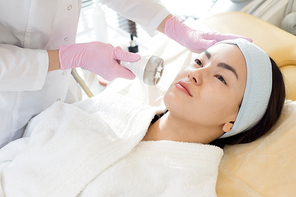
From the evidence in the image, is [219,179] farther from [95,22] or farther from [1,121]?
[95,22]

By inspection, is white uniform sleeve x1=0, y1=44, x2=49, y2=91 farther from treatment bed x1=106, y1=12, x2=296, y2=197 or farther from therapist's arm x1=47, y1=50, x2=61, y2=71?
treatment bed x1=106, y1=12, x2=296, y2=197

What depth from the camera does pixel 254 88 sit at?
933 mm

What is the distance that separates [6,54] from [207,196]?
2.77ft

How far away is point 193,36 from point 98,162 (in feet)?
2.46

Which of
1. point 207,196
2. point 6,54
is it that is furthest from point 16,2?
point 207,196

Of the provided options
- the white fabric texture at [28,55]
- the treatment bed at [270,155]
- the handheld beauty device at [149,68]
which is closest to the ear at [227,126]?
the treatment bed at [270,155]

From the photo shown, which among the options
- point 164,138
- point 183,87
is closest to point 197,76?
point 183,87

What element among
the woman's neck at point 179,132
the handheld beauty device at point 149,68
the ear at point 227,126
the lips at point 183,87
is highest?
the handheld beauty device at point 149,68

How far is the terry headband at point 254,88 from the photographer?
935 mm

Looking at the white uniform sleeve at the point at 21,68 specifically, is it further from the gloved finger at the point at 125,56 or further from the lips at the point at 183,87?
the lips at the point at 183,87

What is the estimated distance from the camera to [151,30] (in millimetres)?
1279

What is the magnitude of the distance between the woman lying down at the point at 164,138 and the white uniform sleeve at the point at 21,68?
0.62 feet

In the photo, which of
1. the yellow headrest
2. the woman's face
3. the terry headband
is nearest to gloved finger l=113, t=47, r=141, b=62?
the woman's face

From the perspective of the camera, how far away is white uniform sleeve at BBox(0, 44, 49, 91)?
819mm
